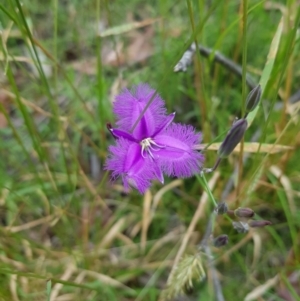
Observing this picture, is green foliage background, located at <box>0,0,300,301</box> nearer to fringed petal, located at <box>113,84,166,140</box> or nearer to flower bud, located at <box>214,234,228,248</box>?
flower bud, located at <box>214,234,228,248</box>

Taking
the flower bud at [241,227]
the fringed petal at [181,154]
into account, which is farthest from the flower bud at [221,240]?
the fringed petal at [181,154]

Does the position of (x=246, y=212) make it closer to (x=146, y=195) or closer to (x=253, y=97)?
(x=253, y=97)

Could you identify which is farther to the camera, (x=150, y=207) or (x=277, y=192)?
(x=150, y=207)

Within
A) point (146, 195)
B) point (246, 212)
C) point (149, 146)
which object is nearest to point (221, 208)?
point (246, 212)

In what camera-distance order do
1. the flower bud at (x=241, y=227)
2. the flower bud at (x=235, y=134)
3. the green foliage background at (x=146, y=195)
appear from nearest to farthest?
the flower bud at (x=235, y=134)
the flower bud at (x=241, y=227)
the green foliage background at (x=146, y=195)

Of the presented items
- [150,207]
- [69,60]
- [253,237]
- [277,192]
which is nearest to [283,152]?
[277,192]

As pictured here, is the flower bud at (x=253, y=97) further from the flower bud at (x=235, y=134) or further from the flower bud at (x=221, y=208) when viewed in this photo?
the flower bud at (x=221, y=208)

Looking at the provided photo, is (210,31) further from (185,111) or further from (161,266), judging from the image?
(161,266)

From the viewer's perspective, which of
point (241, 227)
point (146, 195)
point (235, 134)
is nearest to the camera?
point (235, 134)
